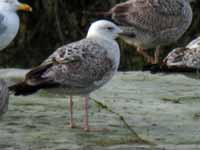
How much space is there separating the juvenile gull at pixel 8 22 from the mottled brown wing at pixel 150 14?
3.38ft

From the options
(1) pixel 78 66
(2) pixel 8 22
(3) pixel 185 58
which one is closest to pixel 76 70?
(1) pixel 78 66

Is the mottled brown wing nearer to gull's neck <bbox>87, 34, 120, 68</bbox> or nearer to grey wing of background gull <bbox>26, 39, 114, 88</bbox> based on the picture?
gull's neck <bbox>87, 34, 120, 68</bbox>

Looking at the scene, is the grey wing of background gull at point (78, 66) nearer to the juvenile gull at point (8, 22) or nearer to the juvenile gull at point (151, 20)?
the juvenile gull at point (8, 22)

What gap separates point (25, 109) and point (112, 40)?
805 mm

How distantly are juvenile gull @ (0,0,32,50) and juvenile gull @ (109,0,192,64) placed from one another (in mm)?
1063

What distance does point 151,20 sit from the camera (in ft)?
32.2

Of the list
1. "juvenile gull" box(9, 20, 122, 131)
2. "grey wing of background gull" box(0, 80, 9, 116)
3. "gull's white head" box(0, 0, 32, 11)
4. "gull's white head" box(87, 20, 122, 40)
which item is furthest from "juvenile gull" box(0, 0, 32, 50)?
"grey wing of background gull" box(0, 80, 9, 116)

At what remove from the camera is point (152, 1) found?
997 centimetres

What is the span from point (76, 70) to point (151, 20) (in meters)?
3.43

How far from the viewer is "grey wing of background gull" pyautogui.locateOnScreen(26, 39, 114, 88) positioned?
6.43 meters

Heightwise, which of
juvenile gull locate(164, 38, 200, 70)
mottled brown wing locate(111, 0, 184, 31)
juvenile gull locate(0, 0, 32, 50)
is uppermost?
juvenile gull locate(0, 0, 32, 50)

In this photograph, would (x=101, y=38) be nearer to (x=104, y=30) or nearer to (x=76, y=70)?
(x=104, y=30)

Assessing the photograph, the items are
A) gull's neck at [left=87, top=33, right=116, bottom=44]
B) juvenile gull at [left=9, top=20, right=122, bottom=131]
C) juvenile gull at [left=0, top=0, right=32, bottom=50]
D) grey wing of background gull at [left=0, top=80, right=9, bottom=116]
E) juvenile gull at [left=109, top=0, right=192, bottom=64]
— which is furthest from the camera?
juvenile gull at [left=109, top=0, right=192, bottom=64]

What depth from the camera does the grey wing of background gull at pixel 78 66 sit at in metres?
6.43
